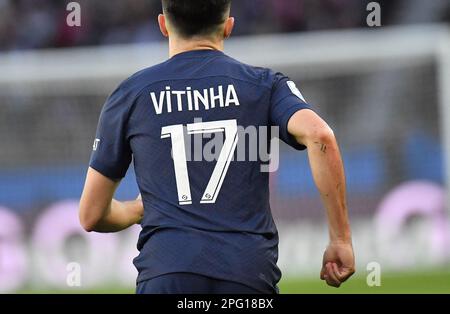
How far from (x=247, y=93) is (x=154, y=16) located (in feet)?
31.9

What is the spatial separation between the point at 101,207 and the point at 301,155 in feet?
23.6

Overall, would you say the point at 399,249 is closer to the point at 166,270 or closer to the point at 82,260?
the point at 82,260

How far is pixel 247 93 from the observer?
3.47 metres

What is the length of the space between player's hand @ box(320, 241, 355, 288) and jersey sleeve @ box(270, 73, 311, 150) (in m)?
0.38

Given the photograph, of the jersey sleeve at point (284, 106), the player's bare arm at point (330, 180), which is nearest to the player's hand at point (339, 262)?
the player's bare arm at point (330, 180)

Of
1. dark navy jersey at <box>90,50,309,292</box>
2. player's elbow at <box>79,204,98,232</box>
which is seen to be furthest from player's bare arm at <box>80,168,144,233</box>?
dark navy jersey at <box>90,50,309,292</box>

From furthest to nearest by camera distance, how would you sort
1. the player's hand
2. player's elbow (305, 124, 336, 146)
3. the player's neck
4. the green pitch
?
the green pitch < the player's neck < the player's hand < player's elbow (305, 124, 336, 146)

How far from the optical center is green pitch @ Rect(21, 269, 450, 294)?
897 cm

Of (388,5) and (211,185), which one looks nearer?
(211,185)

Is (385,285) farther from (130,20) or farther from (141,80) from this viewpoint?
(141,80)

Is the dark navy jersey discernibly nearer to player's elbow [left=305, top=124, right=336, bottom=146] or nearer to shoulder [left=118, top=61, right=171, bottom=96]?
shoulder [left=118, top=61, right=171, bottom=96]

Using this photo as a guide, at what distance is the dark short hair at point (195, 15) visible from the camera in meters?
3.52

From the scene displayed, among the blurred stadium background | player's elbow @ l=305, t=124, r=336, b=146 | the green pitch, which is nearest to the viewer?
player's elbow @ l=305, t=124, r=336, b=146
